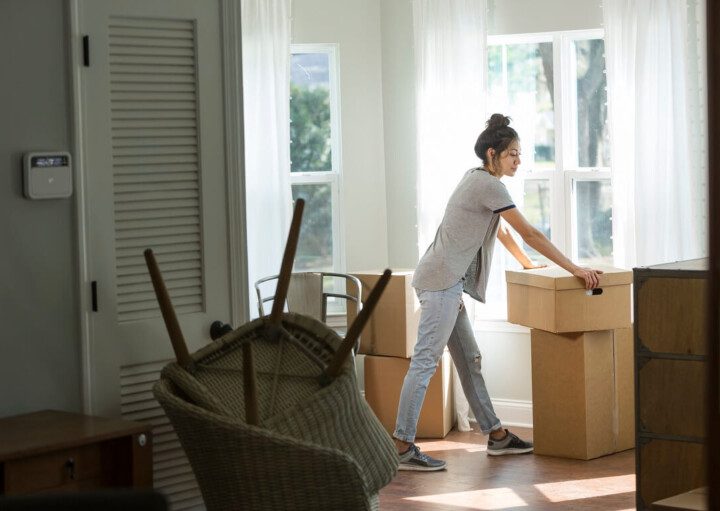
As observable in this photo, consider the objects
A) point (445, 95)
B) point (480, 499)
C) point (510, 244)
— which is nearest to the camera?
point (480, 499)

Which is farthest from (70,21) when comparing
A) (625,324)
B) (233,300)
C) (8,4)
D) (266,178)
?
(625,324)

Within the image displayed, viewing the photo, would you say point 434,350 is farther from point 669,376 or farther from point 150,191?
Result: point 150,191

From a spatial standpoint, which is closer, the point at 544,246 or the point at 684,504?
the point at 684,504

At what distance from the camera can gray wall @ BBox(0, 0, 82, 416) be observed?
9.44ft

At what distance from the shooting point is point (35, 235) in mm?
2938

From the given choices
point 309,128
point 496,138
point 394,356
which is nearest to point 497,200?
point 496,138

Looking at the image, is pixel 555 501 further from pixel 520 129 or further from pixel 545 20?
pixel 545 20

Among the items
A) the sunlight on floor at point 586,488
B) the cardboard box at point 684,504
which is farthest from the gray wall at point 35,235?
the sunlight on floor at point 586,488

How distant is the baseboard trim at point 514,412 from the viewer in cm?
548

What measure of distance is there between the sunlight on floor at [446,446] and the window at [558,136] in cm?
73

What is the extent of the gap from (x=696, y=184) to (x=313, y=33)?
2.14 metres

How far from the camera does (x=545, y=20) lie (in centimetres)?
536

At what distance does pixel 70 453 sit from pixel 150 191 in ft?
2.86

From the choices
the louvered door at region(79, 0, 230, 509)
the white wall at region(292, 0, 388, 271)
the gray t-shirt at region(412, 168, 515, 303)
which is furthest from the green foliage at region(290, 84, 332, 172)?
the louvered door at region(79, 0, 230, 509)
